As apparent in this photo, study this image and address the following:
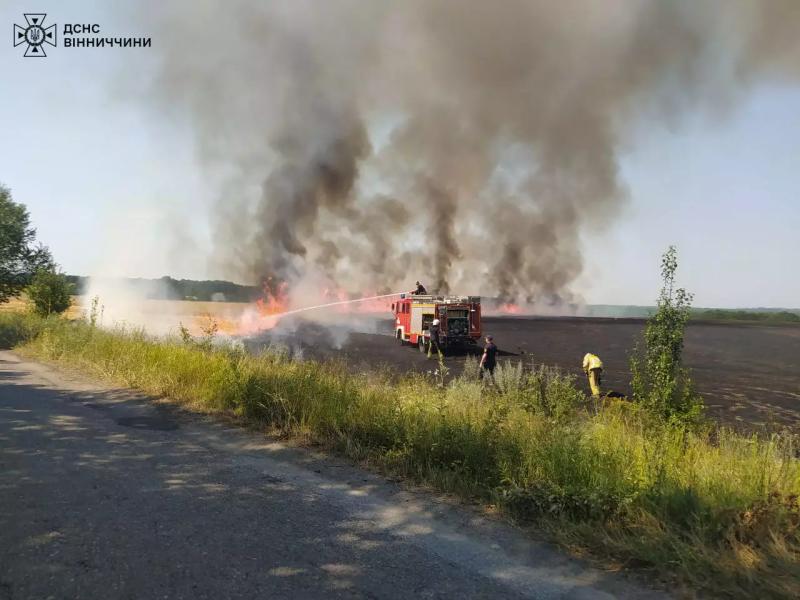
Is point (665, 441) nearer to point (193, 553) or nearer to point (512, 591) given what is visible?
point (512, 591)

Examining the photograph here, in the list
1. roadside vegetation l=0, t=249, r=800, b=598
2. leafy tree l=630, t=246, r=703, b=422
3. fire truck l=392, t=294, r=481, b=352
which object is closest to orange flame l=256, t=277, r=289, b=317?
fire truck l=392, t=294, r=481, b=352

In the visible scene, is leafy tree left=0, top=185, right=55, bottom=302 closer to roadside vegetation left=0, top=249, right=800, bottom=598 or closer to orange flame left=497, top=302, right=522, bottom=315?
roadside vegetation left=0, top=249, right=800, bottom=598

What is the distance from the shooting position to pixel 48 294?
2419 cm

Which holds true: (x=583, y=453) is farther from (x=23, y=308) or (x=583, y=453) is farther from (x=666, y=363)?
(x=23, y=308)

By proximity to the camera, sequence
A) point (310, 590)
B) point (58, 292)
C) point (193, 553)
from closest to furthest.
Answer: point (310, 590)
point (193, 553)
point (58, 292)

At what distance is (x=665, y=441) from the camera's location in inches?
218

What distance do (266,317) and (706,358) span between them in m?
28.7

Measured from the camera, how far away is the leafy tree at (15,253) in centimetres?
3022

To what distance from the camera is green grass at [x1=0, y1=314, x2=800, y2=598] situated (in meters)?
3.60

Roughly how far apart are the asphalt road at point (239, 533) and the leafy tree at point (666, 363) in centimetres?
481

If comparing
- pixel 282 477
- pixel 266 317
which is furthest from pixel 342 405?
pixel 266 317

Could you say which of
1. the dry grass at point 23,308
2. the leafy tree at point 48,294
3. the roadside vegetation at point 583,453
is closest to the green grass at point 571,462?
the roadside vegetation at point 583,453

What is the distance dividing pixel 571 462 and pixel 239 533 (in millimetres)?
3039

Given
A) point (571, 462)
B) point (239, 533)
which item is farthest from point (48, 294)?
point (571, 462)
